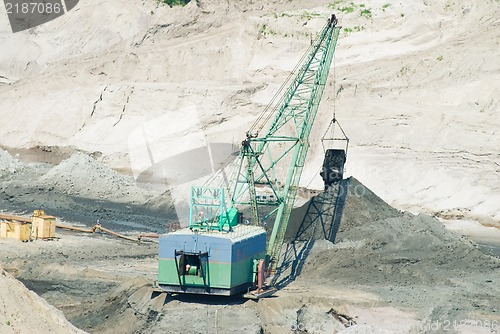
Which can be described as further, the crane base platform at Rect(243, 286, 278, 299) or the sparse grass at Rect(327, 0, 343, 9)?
the sparse grass at Rect(327, 0, 343, 9)

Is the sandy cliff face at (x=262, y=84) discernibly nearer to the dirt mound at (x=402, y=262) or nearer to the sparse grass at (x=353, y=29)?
the sparse grass at (x=353, y=29)

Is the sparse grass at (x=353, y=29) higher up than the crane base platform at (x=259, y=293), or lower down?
higher up

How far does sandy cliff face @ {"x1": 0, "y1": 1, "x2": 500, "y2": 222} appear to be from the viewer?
209 feet

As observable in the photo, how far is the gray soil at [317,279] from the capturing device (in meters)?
37.3

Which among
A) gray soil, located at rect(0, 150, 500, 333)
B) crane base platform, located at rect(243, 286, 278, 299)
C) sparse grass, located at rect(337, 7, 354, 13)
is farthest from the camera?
sparse grass, located at rect(337, 7, 354, 13)

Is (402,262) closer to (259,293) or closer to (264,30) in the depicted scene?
(259,293)

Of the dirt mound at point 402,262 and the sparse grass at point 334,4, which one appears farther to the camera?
the sparse grass at point 334,4

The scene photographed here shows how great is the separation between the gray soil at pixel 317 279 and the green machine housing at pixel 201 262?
732mm

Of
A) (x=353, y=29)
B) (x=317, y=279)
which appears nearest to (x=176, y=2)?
(x=353, y=29)

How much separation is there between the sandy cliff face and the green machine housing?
25.5 m

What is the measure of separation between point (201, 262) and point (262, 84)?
123ft

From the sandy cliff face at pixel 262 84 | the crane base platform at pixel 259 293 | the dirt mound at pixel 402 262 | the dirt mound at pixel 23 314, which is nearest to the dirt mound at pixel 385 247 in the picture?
the dirt mound at pixel 402 262

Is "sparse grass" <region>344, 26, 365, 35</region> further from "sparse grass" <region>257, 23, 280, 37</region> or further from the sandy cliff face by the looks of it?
"sparse grass" <region>257, 23, 280, 37</region>

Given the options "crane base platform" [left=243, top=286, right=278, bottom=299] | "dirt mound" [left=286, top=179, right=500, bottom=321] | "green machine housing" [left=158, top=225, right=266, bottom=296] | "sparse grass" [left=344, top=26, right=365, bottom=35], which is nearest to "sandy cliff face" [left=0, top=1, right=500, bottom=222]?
"sparse grass" [left=344, top=26, right=365, bottom=35]
